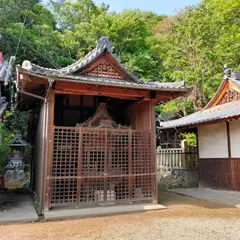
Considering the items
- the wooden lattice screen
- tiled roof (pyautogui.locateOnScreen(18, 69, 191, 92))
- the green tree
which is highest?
the green tree

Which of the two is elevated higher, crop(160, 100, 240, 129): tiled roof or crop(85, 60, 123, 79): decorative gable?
crop(85, 60, 123, 79): decorative gable

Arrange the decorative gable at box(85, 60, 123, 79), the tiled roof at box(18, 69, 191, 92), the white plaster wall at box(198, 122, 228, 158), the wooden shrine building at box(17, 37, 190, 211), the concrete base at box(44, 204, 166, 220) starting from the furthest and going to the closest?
1. the white plaster wall at box(198, 122, 228, 158)
2. the decorative gable at box(85, 60, 123, 79)
3. the wooden shrine building at box(17, 37, 190, 211)
4. the tiled roof at box(18, 69, 191, 92)
5. the concrete base at box(44, 204, 166, 220)

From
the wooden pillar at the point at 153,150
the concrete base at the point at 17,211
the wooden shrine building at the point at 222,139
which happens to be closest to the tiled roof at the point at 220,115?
the wooden shrine building at the point at 222,139

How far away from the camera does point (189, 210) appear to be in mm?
7500

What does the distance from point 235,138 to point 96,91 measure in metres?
6.29

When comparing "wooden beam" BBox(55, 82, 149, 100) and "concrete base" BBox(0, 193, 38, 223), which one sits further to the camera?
"wooden beam" BBox(55, 82, 149, 100)

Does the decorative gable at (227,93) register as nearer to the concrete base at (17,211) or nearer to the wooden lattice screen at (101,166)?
the wooden lattice screen at (101,166)

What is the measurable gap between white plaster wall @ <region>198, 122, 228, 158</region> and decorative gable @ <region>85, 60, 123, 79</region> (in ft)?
17.9

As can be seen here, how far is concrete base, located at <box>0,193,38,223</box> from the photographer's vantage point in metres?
6.54

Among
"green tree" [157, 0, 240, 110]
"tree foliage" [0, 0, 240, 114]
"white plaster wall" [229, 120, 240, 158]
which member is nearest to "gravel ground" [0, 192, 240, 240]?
"white plaster wall" [229, 120, 240, 158]

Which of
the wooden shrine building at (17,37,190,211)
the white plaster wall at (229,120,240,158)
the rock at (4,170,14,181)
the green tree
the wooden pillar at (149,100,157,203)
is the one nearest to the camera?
the wooden shrine building at (17,37,190,211)

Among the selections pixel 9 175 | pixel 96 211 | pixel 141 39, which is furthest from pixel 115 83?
pixel 141 39

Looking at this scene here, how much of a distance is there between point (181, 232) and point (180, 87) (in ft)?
15.1

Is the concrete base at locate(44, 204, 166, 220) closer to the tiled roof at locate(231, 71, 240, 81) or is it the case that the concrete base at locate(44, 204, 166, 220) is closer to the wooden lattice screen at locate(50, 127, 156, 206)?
the wooden lattice screen at locate(50, 127, 156, 206)
